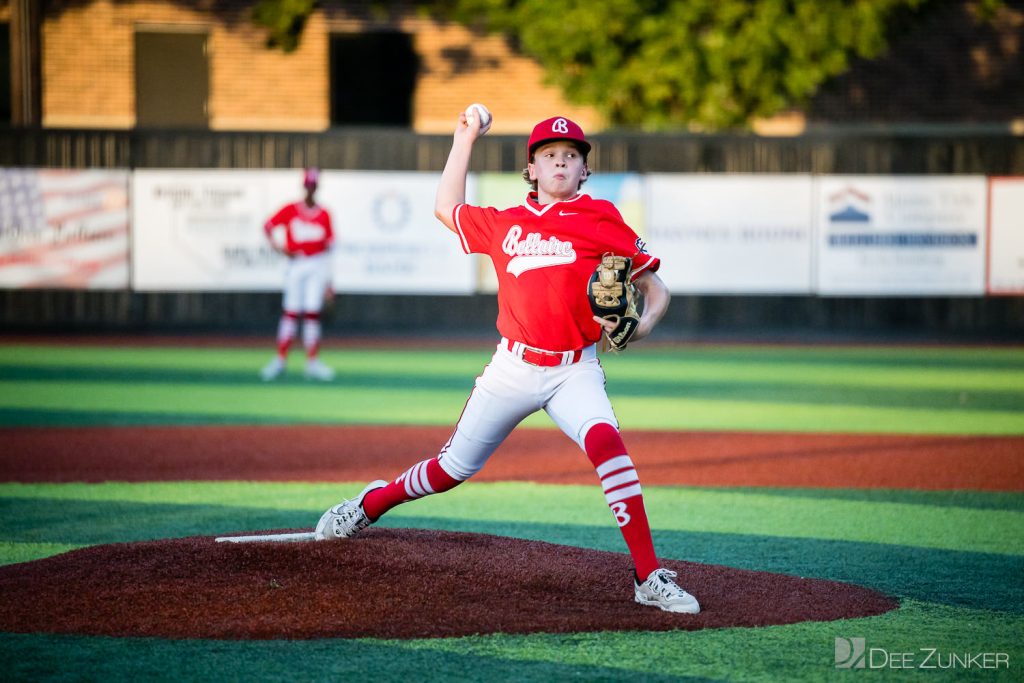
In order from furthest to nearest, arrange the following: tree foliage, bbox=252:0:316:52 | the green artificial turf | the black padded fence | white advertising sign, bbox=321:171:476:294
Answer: tree foliage, bbox=252:0:316:52 < the black padded fence < white advertising sign, bbox=321:171:476:294 < the green artificial turf

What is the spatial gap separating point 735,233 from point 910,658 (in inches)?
706

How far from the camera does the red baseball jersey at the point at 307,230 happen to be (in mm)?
15844

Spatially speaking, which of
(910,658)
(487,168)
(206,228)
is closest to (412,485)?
(910,658)

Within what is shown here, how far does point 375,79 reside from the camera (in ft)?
88.3

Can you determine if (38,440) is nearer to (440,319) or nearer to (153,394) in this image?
(153,394)

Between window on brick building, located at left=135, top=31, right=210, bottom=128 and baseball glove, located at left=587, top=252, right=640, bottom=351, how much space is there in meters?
22.2

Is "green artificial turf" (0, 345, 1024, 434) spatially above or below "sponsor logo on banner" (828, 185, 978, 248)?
below

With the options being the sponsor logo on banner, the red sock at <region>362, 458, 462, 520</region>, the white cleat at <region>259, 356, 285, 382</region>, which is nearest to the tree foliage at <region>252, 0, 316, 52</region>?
the sponsor logo on banner

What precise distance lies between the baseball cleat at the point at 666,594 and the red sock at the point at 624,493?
0.14 ft

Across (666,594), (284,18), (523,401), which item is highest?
(284,18)

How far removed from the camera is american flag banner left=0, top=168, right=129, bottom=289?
22062 millimetres

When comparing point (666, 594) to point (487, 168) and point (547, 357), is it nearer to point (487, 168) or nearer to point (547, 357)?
point (547, 357)

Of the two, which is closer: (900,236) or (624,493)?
(624,493)

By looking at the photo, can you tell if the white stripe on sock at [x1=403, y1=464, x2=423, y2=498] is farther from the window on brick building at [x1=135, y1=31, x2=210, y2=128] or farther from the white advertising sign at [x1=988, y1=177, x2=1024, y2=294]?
the window on brick building at [x1=135, y1=31, x2=210, y2=128]
